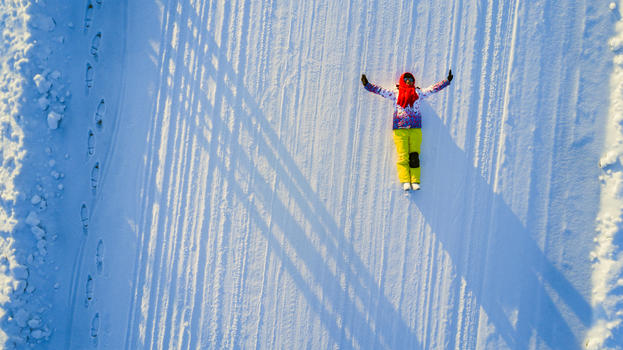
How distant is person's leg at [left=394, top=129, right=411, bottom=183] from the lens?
4234 millimetres

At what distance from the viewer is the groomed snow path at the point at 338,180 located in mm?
4273

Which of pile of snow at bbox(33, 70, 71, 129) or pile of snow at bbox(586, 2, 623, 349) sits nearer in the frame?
pile of snow at bbox(586, 2, 623, 349)

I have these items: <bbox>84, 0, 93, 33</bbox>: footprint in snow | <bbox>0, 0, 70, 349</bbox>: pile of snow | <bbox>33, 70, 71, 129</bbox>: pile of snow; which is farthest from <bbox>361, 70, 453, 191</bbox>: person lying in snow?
<bbox>0, 0, 70, 349</bbox>: pile of snow

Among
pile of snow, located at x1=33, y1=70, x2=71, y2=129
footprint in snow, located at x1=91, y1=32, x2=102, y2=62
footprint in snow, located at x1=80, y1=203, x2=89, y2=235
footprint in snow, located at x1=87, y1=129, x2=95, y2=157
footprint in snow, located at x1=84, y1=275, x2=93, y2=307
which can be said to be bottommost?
footprint in snow, located at x1=84, y1=275, x2=93, y2=307

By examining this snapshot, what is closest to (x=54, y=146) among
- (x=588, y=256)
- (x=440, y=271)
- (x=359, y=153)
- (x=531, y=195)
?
(x=359, y=153)

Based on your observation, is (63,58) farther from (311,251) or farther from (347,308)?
(347,308)

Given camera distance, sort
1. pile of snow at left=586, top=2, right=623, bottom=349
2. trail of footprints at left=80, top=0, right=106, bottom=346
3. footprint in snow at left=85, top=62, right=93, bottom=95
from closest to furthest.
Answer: pile of snow at left=586, top=2, right=623, bottom=349
trail of footprints at left=80, top=0, right=106, bottom=346
footprint in snow at left=85, top=62, right=93, bottom=95

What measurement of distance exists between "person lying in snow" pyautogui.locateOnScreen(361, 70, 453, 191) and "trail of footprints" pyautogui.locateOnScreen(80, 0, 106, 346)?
10.0 feet

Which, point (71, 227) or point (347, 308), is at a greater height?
point (71, 227)

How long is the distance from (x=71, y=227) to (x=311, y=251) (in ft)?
8.97

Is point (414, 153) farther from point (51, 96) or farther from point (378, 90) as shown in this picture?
point (51, 96)

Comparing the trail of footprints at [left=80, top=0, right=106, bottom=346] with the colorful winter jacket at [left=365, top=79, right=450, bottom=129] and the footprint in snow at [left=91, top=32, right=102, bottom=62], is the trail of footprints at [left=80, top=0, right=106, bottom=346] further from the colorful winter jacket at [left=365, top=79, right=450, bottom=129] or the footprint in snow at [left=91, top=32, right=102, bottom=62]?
the colorful winter jacket at [left=365, top=79, right=450, bottom=129]

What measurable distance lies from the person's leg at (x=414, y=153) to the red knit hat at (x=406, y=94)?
0.30m

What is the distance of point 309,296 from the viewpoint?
173 inches
